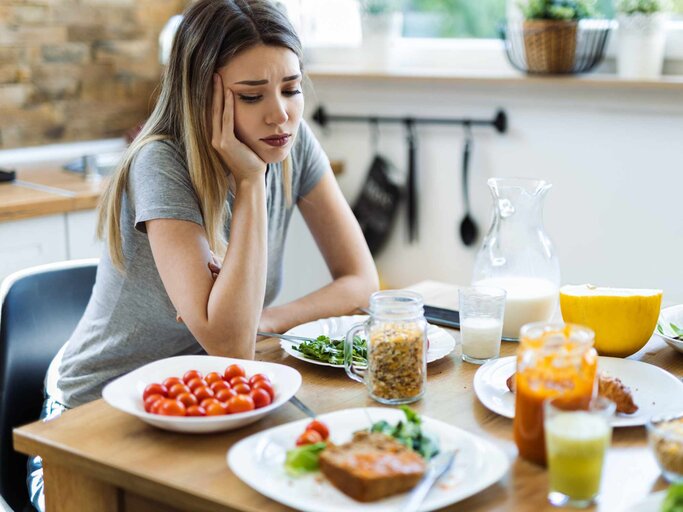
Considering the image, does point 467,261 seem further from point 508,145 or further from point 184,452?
point 184,452

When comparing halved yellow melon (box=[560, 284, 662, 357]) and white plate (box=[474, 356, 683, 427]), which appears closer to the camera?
white plate (box=[474, 356, 683, 427])

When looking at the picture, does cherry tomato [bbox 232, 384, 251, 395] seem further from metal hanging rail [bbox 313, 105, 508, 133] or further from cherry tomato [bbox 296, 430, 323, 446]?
metal hanging rail [bbox 313, 105, 508, 133]

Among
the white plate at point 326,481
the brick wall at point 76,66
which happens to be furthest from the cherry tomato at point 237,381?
the brick wall at point 76,66

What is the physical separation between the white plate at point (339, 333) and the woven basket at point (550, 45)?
4.27ft

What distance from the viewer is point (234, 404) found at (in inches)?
46.6

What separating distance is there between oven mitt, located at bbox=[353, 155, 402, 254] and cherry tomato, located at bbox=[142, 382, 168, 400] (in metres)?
1.95

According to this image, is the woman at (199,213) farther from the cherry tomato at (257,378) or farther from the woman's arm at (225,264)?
the cherry tomato at (257,378)

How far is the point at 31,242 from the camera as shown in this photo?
2.49 meters

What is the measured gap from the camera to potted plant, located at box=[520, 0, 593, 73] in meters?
2.63

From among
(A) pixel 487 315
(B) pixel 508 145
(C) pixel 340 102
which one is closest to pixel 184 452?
(A) pixel 487 315

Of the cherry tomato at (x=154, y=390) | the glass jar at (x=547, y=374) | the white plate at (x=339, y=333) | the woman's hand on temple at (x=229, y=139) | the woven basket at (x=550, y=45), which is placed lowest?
the white plate at (x=339, y=333)

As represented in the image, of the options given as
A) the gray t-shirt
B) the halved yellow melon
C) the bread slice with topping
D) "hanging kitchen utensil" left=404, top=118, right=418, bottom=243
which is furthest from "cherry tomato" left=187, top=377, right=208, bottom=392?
"hanging kitchen utensil" left=404, top=118, right=418, bottom=243

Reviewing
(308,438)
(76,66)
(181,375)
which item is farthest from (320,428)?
(76,66)

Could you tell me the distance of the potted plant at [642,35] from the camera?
2592mm
